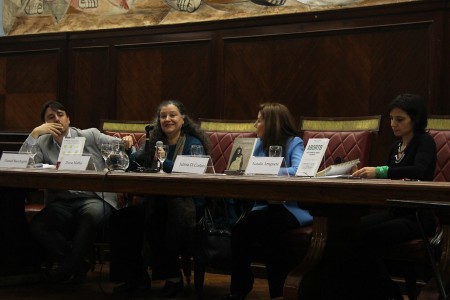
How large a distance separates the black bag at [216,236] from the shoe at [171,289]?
225 millimetres

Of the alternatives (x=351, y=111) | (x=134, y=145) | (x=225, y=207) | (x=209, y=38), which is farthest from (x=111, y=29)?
(x=225, y=207)

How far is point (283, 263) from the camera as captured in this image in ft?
12.7

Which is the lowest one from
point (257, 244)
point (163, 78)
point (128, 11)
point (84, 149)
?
point (257, 244)

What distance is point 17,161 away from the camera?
14.5 feet

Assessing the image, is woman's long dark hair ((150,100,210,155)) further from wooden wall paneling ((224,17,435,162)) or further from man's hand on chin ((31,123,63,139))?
wooden wall paneling ((224,17,435,162))

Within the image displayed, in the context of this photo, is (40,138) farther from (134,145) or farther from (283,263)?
(283,263)

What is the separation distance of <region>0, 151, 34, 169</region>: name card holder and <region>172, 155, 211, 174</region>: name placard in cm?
106

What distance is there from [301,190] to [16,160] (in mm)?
2049

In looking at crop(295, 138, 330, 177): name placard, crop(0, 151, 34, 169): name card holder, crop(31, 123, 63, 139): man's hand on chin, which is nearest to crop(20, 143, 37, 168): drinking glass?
crop(0, 151, 34, 169): name card holder

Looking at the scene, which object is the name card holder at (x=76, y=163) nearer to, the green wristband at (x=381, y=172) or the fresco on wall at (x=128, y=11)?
the green wristband at (x=381, y=172)

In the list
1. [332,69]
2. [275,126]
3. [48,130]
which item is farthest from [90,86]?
[275,126]

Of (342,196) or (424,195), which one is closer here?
(424,195)

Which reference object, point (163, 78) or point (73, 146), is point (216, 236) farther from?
point (163, 78)

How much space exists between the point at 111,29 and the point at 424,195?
4493 mm
